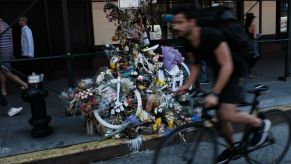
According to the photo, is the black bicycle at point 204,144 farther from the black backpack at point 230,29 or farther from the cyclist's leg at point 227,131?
the black backpack at point 230,29

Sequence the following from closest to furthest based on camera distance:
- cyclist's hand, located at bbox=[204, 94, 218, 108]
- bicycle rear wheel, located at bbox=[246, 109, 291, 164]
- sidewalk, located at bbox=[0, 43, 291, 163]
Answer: cyclist's hand, located at bbox=[204, 94, 218, 108]
bicycle rear wheel, located at bbox=[246, 109, 291, 164]
sidewalk, located at bbox=[0, 43, 291, 163]

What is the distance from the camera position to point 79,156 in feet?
16.9

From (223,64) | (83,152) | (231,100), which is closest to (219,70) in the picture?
(223,64)

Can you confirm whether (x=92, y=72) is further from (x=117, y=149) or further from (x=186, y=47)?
(x=186, y=47)

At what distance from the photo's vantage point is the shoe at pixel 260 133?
407 centimetres

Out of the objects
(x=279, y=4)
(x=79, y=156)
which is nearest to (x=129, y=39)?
(x=79, y=156)

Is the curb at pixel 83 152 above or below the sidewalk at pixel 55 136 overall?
below

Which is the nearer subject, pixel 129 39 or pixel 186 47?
pixel 186 47

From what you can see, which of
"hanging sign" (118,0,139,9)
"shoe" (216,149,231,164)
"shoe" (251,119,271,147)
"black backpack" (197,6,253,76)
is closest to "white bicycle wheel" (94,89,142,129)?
"hanging sign" (118,0,139,9)

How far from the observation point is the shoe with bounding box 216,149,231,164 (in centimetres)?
408

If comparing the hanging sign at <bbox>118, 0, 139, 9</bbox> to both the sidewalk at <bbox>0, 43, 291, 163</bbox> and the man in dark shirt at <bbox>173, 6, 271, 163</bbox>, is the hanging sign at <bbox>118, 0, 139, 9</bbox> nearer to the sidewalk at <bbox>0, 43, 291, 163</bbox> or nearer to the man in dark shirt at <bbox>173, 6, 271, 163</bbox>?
the sidewalk at <bbox>0, 43, 291, 163</bbox>

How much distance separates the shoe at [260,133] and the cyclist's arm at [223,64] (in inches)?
27.9

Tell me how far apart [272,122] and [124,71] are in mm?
2340

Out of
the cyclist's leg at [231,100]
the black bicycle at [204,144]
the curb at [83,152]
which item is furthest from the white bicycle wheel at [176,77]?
the cyclist's leg at [231,100]
